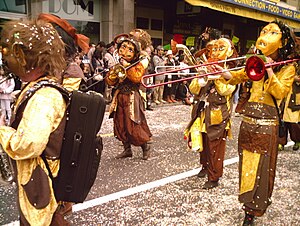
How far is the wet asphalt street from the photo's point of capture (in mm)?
3135

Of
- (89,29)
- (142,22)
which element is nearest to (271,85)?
(89,29)

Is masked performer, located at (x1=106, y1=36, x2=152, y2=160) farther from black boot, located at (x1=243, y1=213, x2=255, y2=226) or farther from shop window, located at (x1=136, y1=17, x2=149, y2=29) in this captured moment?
shop window, located at (x1=136, y1=17, x2=149, y2=29)

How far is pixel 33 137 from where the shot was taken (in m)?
1.57

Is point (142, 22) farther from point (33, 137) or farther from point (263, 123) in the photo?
point (33, 137)

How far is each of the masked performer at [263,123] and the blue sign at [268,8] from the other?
10.5m

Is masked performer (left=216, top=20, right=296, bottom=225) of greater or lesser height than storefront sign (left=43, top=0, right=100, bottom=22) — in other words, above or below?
below

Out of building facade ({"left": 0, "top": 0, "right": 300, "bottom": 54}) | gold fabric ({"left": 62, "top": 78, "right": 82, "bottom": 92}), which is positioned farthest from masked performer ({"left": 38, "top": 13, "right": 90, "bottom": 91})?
building facade ({"left": 0, "top": 0, "right": 300, "bottom": 54})

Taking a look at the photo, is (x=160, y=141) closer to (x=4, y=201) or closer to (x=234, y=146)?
(x=234, y=146)

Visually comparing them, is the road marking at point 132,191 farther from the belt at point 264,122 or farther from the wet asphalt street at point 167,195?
the belt at point 264,122

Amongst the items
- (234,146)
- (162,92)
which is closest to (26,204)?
(234,146)

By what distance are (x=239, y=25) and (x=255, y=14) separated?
4214 millimetres

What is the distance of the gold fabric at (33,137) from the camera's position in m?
1.58

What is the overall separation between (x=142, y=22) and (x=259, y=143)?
11.2 metres

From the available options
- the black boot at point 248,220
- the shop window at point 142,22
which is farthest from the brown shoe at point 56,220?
the shop window at point 142,22
